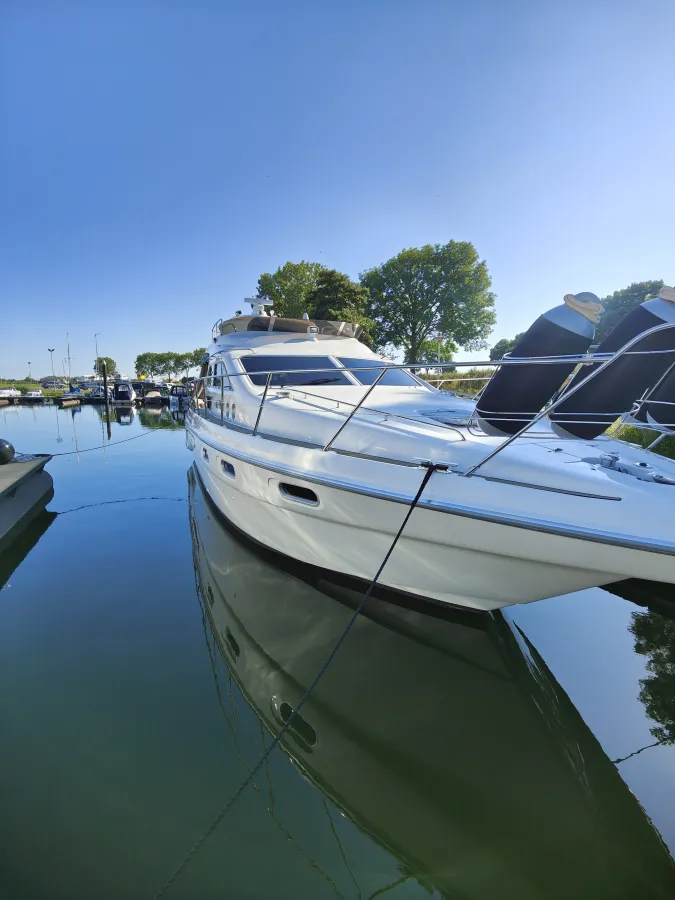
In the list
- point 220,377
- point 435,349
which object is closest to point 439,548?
point 220,377

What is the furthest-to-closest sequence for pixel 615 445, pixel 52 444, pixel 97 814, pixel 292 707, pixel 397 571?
pixel 52 444 < pixel 615 445 < pixel 397 571 < pixel 292 707 < pixel 97 814

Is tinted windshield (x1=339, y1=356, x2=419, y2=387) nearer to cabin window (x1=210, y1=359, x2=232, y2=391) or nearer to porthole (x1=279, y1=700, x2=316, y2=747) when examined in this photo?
cabin window (x1=210, y1=359, x2=232, y2=391)

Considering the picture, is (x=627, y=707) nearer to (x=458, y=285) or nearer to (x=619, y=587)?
(x=619, y=587)

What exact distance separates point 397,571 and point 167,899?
1881 millimetres

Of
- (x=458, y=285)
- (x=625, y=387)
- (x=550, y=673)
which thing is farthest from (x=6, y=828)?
(x=458, y=285)

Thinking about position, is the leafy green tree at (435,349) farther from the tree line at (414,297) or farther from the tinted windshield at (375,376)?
the tinted windshield at (375,376)

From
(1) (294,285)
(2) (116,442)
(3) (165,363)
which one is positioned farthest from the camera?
(3) (165,363)

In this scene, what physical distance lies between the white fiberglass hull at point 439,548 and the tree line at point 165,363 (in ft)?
232

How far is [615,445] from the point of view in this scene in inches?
118

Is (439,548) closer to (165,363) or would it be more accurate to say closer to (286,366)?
(286,366)

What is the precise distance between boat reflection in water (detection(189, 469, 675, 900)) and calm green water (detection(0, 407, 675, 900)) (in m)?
0.01

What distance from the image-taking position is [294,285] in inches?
984

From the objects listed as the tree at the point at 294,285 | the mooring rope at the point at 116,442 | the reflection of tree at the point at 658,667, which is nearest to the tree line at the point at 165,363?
the tree at the point at 294,285

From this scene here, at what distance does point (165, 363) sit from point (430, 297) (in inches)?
2387
